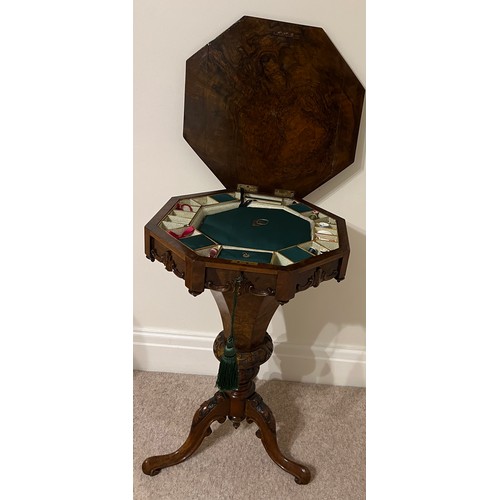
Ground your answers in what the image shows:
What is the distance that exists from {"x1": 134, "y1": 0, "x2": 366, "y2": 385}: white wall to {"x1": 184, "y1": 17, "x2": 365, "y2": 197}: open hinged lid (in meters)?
0.06

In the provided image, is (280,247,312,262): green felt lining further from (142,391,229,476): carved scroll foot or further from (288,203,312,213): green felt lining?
(142,391,229,476): carved scroll foot

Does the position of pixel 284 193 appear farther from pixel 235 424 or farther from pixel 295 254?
pixel 235 424

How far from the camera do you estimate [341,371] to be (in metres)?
2.40

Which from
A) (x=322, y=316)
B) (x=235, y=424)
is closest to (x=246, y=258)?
(x=235, y=424)

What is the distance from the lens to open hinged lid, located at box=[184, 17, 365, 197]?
1819 mm

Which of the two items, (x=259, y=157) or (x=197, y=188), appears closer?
(x=259, y=157)

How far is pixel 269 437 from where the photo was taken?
6.37ft

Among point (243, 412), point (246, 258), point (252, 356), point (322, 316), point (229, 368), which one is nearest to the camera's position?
point (246, 258)

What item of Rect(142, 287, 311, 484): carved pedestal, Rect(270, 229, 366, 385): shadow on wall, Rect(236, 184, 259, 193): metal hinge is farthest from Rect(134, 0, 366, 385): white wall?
Rect(142, 287, 311, 484): carved pedestal

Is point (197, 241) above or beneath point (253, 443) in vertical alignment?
above

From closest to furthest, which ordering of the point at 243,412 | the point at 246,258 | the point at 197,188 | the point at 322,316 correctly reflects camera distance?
the point at 246,258 < the point at 243,412 < the point at 197,188 < the point at 322,316

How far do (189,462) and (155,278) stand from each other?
75cm

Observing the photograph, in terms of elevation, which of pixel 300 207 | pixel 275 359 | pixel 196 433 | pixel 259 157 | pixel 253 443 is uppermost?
pixel 259 157

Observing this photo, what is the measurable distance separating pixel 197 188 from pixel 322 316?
0.77m
